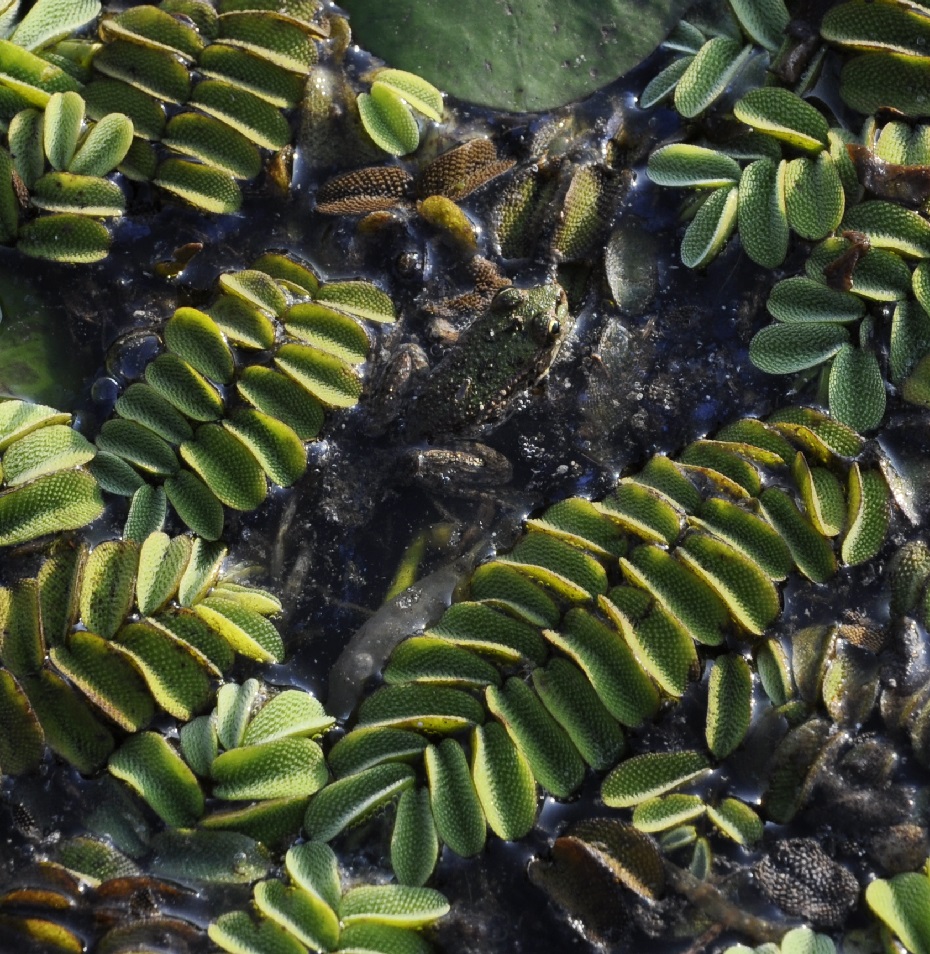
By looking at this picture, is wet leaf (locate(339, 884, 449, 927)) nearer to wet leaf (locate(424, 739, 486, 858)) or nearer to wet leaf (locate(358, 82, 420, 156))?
wet leaf (locate(424, 739, 486, 858))

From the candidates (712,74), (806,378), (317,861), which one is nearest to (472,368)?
(806,378)

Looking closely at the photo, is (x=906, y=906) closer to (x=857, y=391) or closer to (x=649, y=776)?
(x=649, y=776)

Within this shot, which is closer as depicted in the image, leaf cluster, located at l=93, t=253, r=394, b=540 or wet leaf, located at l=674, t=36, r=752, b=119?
leaf cluster, located at l=93, t=253, r=394, b=540

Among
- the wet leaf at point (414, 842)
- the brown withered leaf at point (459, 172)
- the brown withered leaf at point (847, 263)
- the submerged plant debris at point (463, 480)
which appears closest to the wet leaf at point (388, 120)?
the submerged plant debris at point (463, 480)

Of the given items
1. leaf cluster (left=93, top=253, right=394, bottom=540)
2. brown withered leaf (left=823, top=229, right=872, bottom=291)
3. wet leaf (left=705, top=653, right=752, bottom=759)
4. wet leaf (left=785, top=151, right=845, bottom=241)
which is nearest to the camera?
wet leaf (left=705, top=653, right=752, bottom=759)

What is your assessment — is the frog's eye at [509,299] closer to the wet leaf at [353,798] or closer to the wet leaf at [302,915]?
the wet leaf at [353,798]

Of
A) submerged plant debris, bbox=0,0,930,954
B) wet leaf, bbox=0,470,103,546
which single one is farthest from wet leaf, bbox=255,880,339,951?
wet leaf, bbox=0,470,103,546

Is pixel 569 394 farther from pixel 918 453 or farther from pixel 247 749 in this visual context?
pixel 247 749
